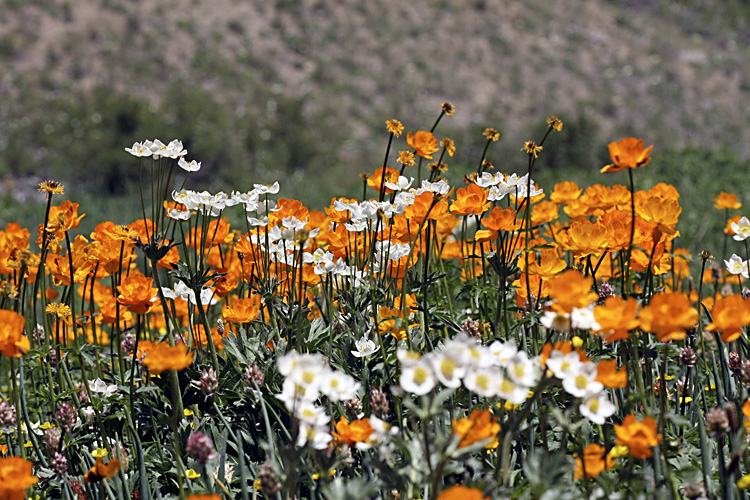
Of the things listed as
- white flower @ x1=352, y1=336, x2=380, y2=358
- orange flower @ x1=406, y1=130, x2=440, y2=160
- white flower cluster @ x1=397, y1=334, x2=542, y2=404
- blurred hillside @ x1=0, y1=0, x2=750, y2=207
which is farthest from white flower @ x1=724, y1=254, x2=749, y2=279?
blurred hillside @ x1=0, y1=0, x2=750, y2=207

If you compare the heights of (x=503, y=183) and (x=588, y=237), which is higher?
(x=503, y=183)

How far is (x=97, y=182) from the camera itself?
11211mm

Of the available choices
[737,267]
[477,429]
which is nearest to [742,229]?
[737,267]

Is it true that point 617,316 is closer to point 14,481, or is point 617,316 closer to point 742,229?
point 14,481

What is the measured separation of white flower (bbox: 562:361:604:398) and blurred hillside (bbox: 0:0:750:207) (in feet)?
32.2

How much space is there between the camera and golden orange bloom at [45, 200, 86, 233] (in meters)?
1.58

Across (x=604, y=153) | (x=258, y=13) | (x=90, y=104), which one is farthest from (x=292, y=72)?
(x=604, y=153)

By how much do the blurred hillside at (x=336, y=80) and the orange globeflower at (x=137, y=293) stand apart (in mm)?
9405

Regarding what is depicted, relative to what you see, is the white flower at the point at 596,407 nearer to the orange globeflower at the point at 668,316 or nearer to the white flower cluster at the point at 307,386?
the orange globeflower at the point at 668,316

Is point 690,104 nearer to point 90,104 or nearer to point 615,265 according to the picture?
point 90,104

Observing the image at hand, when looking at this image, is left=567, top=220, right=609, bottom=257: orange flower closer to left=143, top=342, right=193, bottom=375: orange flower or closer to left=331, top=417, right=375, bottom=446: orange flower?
left=331, top=417, right=375, bottom=446: orange flower

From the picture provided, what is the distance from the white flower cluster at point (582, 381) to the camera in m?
0.95

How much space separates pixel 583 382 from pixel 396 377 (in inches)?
23.1

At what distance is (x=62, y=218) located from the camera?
5.18 ft
